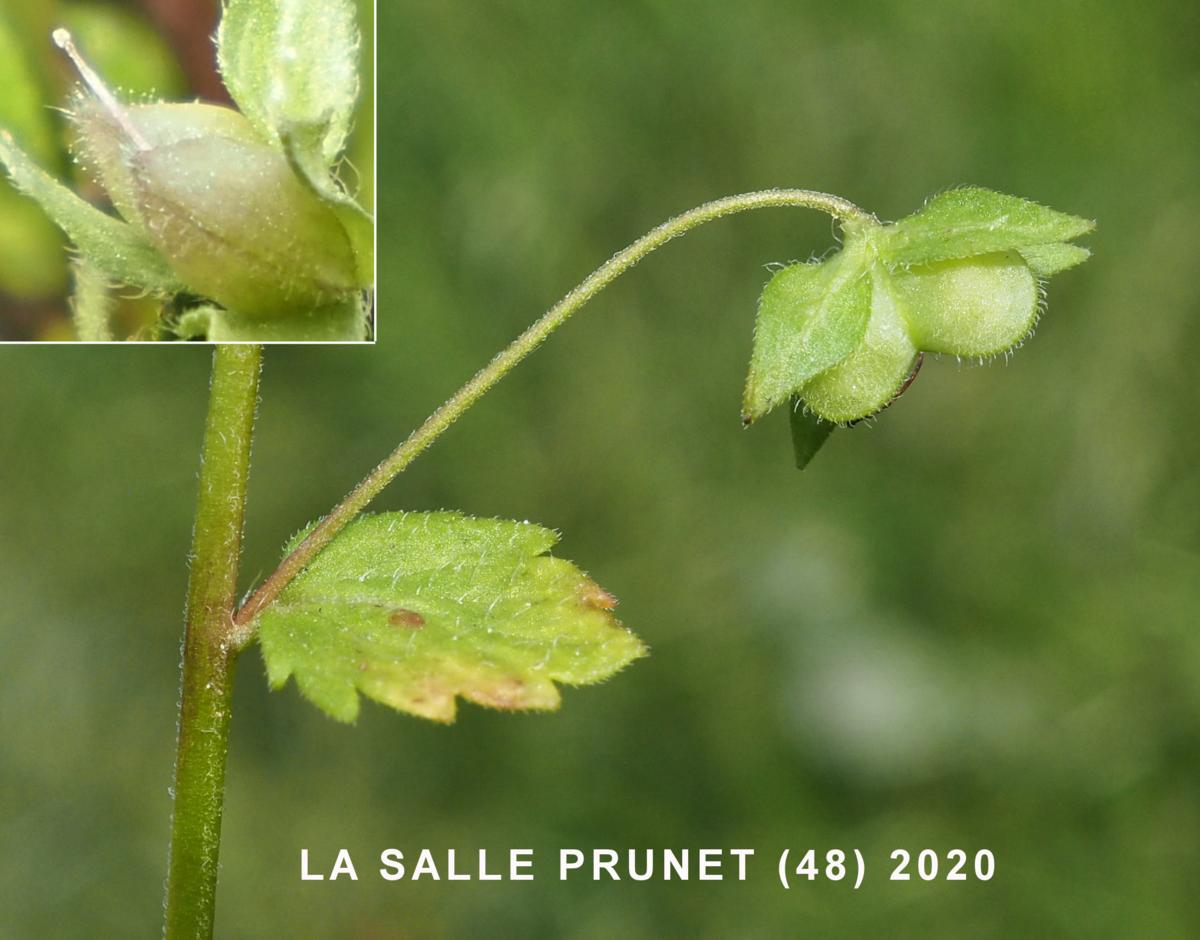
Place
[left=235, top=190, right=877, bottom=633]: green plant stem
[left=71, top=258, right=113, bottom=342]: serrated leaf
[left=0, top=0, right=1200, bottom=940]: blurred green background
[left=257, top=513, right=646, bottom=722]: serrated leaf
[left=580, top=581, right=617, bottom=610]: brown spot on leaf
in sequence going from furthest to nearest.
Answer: [left=0, top=0, right=1200, bottom=940]: blurred green background → [left=71, top=258, right=113, bottom=342]: serrated leaf → [left=580, top=581, right=617, bottom=610]: brown spot on leaf → [left=257, top=513, right=646, bottom=722]: serrated leaf → [left=235, top=190, right=877, bottom=633]: green plant stem

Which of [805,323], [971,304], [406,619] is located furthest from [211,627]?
[971,304]

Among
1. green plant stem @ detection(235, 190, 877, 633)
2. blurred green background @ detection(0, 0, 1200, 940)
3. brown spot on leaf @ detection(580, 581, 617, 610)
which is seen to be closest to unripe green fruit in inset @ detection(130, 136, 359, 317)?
green plant stem @ detection(235, 190, 877, 633)

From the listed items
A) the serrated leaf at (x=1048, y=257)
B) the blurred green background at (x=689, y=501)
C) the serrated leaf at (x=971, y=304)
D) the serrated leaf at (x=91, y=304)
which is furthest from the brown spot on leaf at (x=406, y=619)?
the blurred green background at (x=689, y=501)

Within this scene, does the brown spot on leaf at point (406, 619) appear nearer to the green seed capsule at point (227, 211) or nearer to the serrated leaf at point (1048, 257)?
the green seed capsule at point (227, 211)

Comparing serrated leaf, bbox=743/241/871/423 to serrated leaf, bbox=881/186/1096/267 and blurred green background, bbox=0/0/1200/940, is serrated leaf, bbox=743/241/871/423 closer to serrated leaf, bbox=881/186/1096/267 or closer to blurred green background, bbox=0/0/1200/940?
serrated leaf, bbox=881/186/1096/267

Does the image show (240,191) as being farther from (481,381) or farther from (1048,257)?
(1048,257)
